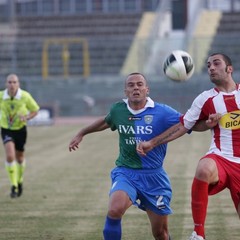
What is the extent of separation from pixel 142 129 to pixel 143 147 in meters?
0.46

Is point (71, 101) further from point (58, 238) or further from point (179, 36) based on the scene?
point (58, 238)

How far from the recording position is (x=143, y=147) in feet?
27.0

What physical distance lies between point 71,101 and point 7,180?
2310cm

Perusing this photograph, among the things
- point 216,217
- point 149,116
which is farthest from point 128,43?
point 149,116

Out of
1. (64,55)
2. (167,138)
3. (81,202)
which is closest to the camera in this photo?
(167,138)

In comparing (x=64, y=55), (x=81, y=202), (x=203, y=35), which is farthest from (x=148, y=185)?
(x=203, y=35)

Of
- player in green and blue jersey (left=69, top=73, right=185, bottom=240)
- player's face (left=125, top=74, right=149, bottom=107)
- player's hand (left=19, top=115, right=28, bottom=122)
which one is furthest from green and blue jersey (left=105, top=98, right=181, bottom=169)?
player's hand (left=19, top=115, right=28, bottom=122)

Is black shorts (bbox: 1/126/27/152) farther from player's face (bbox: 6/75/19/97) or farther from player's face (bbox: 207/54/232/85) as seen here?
player's face (bbox: 207/54/232/85)

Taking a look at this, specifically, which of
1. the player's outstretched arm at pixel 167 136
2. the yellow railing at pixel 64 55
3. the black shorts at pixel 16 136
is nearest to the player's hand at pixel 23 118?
the black shorts at pixel 16 136

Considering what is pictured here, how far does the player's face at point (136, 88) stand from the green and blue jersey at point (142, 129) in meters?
0.17

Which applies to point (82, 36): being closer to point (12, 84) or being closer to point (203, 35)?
point (203, 35)

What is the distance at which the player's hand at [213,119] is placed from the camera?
324 inches

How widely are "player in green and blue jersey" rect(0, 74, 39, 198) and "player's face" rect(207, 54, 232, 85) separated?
273 inches

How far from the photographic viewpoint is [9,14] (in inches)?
1805
